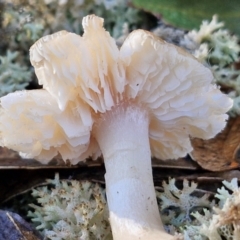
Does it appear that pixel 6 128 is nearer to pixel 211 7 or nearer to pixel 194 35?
pixel 194 35

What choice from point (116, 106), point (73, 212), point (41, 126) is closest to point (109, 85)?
point (116, 106)

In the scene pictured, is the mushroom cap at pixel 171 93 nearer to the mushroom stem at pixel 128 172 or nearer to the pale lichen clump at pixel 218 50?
the mushroom stem at pixel 128 172

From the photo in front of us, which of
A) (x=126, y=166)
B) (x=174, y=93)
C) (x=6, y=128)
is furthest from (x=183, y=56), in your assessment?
(x=6, y=128)

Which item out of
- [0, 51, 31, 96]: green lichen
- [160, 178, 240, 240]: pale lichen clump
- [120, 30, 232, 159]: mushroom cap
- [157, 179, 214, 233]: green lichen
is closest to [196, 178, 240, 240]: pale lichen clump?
[160, 178, 240, 240]: pale lichen clump

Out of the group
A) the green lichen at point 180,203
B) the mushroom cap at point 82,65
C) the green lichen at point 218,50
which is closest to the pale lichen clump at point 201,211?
the green lichen at point 180,203

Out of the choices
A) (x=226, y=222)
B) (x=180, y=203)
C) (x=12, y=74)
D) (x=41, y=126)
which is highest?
(x=12, y=74)

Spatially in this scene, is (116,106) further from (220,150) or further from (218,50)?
(218,50)

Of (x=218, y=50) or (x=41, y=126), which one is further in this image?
(x=218, y=50)
